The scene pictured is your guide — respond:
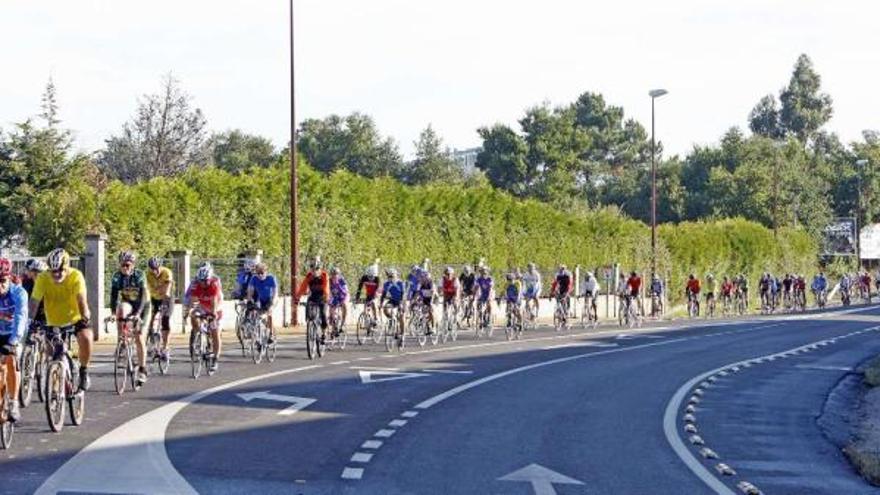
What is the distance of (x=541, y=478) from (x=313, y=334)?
15172 mm

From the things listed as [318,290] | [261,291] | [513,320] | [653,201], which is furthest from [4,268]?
[653,201]

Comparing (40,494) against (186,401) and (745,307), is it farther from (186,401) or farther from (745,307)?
(745,307)

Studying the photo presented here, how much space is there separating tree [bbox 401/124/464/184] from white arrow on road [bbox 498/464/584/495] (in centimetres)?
7780

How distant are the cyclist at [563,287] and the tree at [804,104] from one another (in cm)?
10238

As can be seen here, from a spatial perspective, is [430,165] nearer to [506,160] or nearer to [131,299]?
[506,160]

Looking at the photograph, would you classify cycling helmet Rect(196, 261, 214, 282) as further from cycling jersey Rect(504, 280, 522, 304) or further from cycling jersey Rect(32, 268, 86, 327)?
cycling jersey Rect(504, 280, 522, 304)

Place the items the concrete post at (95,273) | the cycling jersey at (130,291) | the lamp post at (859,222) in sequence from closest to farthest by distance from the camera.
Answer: the cycling jersey at (130,291) < the concrete post at (95,273) < the lamp post at (859,222)

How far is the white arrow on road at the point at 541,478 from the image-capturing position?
1247 centimetres

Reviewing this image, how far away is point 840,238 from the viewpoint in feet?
366

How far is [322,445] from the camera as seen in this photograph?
48.9ft

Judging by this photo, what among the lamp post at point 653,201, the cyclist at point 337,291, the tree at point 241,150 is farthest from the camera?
the tree at point 241,150

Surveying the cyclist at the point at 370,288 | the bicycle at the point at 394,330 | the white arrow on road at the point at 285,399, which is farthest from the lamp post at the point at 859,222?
the white arrow on road at the point at 285,399

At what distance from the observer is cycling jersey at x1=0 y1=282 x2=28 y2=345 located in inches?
553

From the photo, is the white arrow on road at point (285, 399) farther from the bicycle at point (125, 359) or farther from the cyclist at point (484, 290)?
the cyclist at point (484, 290)
